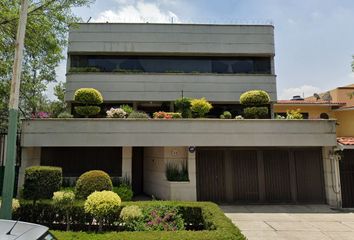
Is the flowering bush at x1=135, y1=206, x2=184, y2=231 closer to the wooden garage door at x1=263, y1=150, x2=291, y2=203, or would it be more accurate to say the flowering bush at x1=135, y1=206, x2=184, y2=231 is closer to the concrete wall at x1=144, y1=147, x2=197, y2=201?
the concrete wall at x1=144, y1=147, x2=197, y2=201

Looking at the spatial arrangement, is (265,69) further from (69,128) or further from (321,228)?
(69,128)

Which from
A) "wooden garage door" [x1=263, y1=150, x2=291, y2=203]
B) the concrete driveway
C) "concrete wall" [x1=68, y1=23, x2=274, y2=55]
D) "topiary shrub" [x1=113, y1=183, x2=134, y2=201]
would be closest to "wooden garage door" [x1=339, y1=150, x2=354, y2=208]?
the concrete driveway

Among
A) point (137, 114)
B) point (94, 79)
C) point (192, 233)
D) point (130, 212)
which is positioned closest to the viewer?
point (192, 233)

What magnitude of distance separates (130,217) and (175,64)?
44.6ft

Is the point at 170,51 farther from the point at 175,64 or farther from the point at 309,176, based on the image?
the point at 309,176

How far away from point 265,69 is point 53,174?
1525cm

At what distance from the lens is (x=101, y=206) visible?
682 centimetres

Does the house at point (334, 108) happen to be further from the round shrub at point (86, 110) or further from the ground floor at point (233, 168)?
the round shrub at point (86, 110)

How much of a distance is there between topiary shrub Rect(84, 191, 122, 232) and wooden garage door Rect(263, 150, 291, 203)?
871 centimetres

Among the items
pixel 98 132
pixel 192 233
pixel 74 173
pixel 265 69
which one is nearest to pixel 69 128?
pixel 98 132

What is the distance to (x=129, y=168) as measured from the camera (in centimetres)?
1332

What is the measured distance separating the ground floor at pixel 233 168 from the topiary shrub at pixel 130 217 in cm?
597

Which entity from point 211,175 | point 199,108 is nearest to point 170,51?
point 199,108

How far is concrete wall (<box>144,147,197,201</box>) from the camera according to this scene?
12461mm
